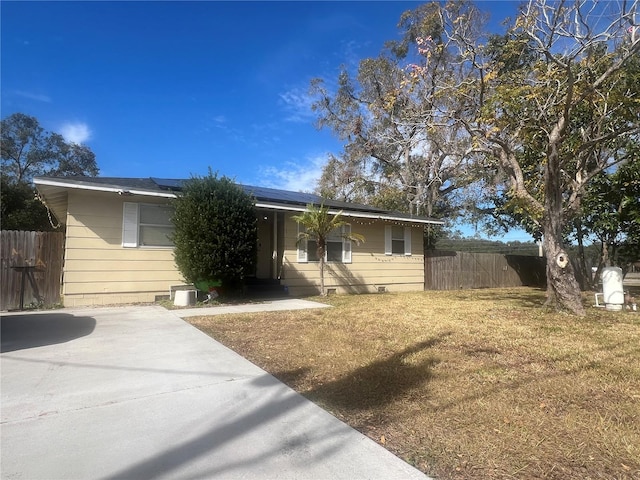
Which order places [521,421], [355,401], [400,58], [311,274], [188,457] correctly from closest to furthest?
[188,457] < [521,421] < [355,401] < [311,274] < [400,58]

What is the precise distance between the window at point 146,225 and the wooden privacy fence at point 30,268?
1481 millimetres

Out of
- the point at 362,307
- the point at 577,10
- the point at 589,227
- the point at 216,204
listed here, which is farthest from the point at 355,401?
the point at 589,227

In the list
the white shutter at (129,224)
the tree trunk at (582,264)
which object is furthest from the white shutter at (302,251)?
the tree trunk at (582,264)

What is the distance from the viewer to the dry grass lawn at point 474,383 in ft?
7.97

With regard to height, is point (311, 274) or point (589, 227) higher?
point (589, 227)

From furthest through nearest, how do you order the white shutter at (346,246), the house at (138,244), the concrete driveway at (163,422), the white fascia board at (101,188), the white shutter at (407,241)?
the white shutter at (407,241)
the white shutter at (346,246)
the house at (138,244)
the white fascia board at (101,188)
the concrete driveway at (163,422)

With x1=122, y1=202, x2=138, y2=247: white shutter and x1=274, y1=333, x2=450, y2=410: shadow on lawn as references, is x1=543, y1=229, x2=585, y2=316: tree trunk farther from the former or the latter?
x1=122, y1=202, x2=138, y2=247: white shutter

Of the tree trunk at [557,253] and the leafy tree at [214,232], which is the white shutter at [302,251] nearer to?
the leafy tree at [214,232]

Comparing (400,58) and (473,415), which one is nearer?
(473,415)

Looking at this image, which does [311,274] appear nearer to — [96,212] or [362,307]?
[362,307]

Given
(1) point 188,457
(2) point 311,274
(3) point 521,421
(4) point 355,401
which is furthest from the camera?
(2) point 311,274

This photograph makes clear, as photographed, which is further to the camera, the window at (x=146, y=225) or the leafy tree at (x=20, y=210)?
the leafy tree at (x=20, y=210)

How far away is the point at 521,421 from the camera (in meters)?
2.87

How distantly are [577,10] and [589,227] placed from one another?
10260 millimetres
